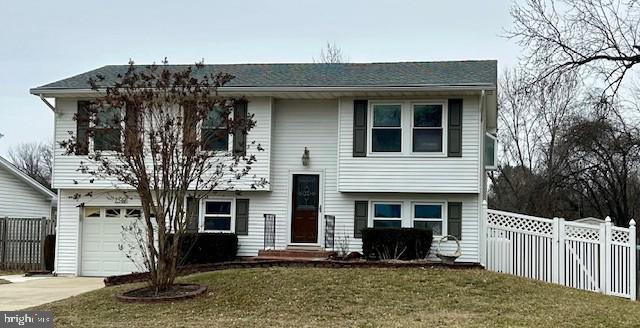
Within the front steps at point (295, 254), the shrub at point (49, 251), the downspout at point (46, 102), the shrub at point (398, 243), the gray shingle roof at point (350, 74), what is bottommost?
the shrub at point (49, 251)

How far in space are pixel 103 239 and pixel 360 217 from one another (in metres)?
7.02

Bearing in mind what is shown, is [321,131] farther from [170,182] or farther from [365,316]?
→ [365,316]

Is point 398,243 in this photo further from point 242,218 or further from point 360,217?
point 242,218

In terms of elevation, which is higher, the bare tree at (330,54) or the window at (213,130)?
the bare tree at (330,54)

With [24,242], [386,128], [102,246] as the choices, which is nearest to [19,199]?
[24,242]

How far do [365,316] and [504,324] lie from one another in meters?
1.93

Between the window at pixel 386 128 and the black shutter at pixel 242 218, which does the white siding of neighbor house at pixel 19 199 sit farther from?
the window at pixel 386 128

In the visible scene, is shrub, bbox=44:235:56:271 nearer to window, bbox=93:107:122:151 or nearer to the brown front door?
window, bbox=93:107:122:151

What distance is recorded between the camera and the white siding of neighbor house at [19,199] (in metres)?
24.7

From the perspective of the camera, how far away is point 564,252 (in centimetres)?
1377

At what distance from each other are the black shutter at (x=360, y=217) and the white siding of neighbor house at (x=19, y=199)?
561 inches

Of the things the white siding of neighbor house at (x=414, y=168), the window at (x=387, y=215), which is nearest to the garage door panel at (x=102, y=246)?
the white siding of neighbor house at (x=414, y=168)

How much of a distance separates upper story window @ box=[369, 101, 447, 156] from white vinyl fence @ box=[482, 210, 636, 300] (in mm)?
2509

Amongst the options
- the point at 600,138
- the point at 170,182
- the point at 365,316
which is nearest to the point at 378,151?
the point at 170,182
